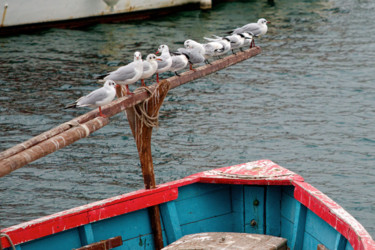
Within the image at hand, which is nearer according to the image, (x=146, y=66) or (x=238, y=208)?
(x=146, y=66)

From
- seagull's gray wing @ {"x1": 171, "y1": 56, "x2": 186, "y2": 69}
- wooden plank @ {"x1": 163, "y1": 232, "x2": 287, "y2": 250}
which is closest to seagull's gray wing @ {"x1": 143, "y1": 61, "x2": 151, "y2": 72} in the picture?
seagull's gray wing @ {"x1": 171, "y1": 56, "x2": 186, "y2": 69}

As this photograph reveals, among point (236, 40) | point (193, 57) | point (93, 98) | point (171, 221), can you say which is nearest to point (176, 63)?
point (193, 57)

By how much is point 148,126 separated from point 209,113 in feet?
39.2

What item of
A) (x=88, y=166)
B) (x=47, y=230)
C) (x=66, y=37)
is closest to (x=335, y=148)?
(x=88, y=166)

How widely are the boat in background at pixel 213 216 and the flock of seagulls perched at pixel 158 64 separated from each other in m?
1.47

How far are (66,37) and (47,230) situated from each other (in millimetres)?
24572

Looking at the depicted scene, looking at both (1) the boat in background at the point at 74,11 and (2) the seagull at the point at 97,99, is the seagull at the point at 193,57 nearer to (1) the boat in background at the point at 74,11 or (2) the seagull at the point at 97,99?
(2) the seagull at the point at 97,99

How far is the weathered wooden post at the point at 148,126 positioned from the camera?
8.65 meters

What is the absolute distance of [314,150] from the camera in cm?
1738

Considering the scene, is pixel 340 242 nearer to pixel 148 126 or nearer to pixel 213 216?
pixel 213 216

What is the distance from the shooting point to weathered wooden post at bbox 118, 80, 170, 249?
28.4 ft

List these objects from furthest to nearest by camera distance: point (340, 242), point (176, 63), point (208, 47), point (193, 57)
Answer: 1. point (208, 47)
2. point (193, 57)
3. point (176, 63)
4. point (340, 242)

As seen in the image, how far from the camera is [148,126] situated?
867cm

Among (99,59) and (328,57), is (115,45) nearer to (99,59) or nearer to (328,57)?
(99,59)
